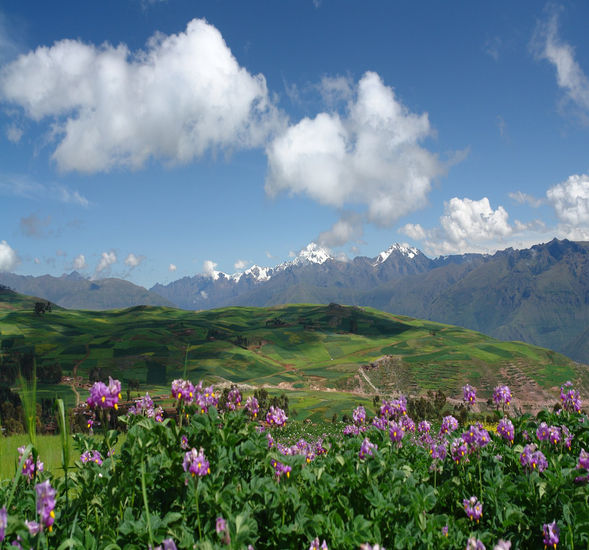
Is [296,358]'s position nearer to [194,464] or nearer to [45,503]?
[194,464]

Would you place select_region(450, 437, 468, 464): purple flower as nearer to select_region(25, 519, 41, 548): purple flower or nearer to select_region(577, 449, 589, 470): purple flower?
select_region(577, 449, 589, 470): purple flower

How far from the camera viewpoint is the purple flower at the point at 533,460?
553 cm

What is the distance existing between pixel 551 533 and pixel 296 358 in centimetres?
12651

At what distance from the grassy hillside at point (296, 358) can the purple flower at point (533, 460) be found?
5207cm

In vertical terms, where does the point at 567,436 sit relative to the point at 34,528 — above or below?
below

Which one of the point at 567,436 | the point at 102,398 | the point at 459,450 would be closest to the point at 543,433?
the point at 567,436

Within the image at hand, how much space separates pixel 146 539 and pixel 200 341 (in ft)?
427

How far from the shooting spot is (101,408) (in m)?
4.41

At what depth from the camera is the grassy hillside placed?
90.8 meters

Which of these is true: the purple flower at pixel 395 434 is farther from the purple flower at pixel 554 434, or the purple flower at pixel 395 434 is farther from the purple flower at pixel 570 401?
the purple flower at pixel 570 401

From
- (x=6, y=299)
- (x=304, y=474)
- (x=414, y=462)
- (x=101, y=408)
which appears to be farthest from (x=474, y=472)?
(x=6, y=299)

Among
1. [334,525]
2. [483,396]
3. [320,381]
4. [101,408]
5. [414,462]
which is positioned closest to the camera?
[334,525]

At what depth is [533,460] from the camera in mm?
5605

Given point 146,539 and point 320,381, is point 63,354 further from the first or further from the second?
point 146,539
